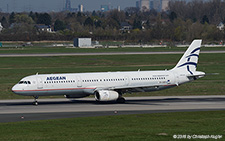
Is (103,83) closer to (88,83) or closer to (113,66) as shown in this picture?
(88,83)

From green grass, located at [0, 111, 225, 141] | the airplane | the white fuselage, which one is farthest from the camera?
the airplane

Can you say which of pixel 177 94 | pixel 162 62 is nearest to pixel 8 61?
pixel 162 62

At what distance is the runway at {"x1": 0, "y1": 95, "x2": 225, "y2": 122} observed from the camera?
43219mm

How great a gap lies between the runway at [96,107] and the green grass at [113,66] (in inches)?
264

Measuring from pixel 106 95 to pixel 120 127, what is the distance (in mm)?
17250

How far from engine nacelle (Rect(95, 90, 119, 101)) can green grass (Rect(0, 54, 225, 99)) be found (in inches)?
467

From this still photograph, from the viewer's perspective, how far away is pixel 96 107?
49219mm

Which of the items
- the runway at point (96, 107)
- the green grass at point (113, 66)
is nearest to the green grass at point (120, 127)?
the runway at point (96, 107)

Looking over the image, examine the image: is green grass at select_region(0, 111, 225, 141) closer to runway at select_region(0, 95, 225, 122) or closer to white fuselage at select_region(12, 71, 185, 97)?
runway at select_region(0, 95, 225, 122)

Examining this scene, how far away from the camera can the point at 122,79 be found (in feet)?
177

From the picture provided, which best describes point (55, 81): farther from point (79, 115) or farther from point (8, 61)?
point (8, 61)

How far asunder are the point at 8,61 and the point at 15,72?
25914 mm

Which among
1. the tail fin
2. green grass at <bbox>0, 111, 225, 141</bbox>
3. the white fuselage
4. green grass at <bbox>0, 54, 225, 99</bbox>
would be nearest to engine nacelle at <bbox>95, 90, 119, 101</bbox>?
the white fuselage

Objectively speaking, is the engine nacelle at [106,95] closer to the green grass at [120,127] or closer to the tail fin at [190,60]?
the green grass at [120,127]
